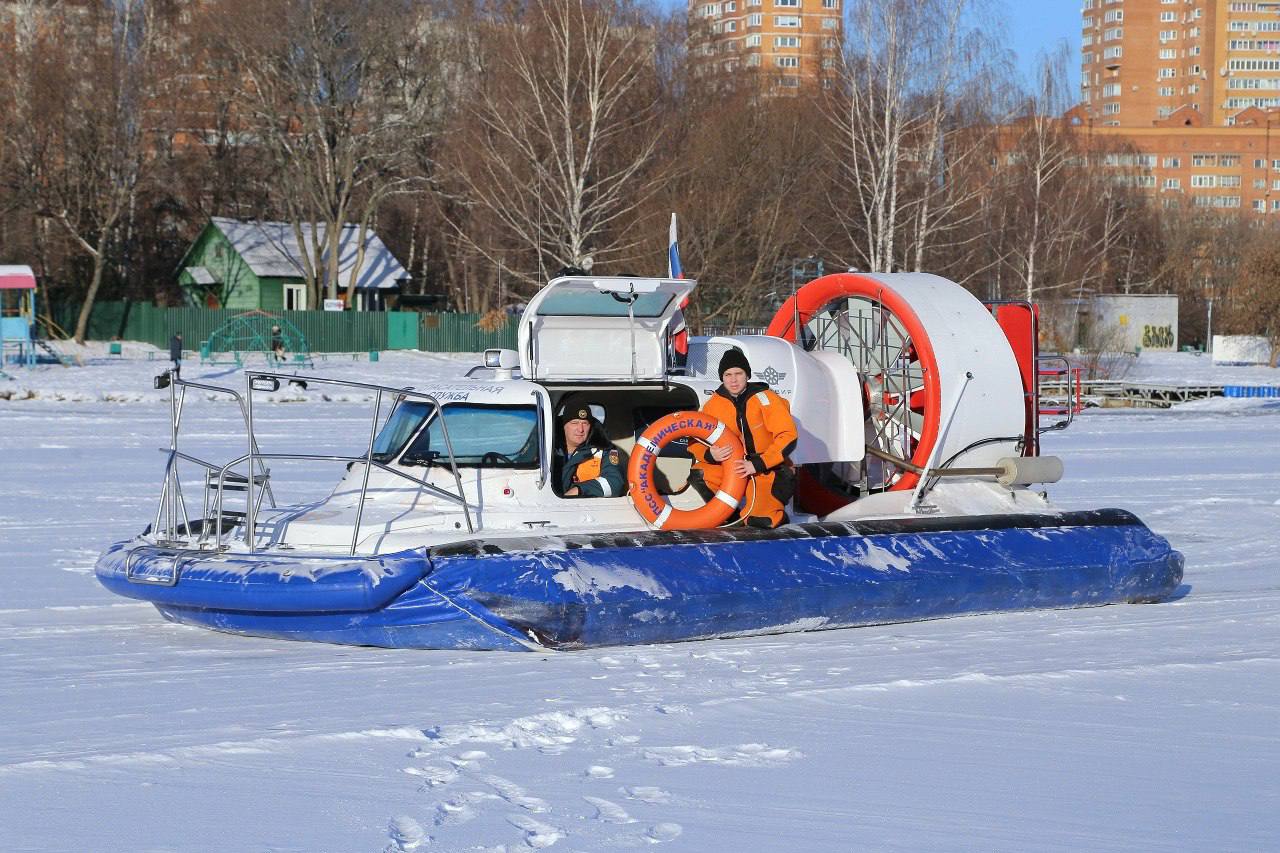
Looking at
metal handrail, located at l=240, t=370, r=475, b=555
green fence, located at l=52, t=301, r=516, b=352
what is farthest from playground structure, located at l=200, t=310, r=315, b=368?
metal handrail, located at l=240, t=370, r=475, b=555

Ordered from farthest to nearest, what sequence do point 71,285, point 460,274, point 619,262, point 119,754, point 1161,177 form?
point 1161,177
point 460,274
point 71,285
point 619,262
point 119,754

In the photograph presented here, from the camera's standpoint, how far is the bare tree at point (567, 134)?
29.5 meters

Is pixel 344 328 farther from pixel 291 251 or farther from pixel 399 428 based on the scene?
pixel 399 428

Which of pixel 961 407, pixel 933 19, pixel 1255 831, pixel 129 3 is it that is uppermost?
pixel 129 3

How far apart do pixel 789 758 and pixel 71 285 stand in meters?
47.5

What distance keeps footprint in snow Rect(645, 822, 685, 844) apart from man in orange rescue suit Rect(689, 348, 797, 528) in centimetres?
388

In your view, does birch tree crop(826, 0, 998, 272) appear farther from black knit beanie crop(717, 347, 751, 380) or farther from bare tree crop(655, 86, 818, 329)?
black knit beanie crop(717, 347, 751, 380)

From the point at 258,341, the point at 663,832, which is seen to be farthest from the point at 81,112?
the point at 663,832

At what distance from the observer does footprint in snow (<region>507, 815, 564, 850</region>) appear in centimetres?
481

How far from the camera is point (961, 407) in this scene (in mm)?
9992

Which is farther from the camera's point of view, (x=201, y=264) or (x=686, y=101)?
(x=201, y=264)

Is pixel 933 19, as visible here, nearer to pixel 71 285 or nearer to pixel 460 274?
pixel 460 274

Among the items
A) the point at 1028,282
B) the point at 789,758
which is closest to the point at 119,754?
the point at 789,758

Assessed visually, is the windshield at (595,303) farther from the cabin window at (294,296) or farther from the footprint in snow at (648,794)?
the cabin window at (294,296)
